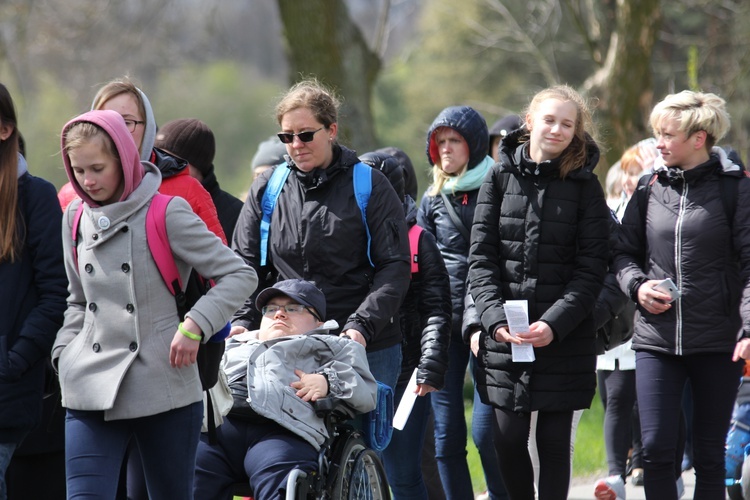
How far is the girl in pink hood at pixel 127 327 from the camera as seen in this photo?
12.1 feet

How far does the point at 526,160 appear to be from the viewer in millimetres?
4812

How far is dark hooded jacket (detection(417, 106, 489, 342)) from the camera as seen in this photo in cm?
559

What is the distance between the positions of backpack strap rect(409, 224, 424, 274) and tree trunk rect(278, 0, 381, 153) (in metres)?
5.53

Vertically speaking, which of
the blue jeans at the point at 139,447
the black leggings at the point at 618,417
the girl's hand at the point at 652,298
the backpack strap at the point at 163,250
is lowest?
the black leggings at the point at 618,417

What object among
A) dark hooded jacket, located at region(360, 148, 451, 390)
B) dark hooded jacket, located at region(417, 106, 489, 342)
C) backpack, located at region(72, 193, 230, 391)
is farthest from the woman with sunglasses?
dark hooded jacket, located at region(417, 106, 489, 342)

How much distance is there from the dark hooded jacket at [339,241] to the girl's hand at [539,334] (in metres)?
0.57

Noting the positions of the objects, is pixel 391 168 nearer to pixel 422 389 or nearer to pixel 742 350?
pixel 422 389

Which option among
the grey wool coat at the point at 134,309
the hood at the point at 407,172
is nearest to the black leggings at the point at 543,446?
the hood at the point at 407,172

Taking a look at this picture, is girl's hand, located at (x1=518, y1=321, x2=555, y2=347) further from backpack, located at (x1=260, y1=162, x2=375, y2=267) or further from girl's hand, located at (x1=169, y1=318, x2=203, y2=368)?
girl's hand, located at (x1=169, y1=318, x2=203, y2=368)

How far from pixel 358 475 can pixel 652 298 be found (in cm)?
159

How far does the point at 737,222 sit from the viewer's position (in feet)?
16.0

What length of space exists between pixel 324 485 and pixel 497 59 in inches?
820

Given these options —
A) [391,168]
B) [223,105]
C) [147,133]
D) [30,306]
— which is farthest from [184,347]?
[223,105]

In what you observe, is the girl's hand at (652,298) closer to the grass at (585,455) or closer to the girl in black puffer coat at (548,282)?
the girl in black puffer coat at (548,282)
